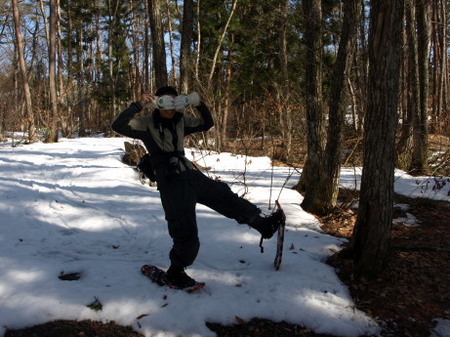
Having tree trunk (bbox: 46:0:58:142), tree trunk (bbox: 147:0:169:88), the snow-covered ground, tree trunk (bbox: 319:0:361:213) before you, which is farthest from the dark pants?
tree trunk (bbox: 46:0:58:142)

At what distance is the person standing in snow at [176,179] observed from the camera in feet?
9.87

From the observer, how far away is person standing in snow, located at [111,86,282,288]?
3.01m

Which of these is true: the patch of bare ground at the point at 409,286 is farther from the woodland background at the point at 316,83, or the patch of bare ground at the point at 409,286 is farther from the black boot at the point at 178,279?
the black boot at the point at 178,279

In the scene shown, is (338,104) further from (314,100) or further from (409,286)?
(409,286)

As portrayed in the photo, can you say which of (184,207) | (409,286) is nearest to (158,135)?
(184,207)

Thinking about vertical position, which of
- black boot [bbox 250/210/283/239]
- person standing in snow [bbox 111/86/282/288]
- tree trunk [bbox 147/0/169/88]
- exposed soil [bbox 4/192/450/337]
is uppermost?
tree trunk [bbox 147/0/169/88]

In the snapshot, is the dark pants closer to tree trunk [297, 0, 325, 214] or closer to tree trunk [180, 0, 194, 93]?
tree trunk [297, 0, 325, 214]

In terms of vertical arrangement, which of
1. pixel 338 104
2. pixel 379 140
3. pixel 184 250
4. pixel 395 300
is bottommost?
pixel 395 300

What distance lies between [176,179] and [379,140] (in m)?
1.99

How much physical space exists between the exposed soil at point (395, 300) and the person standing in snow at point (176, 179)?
66 cm

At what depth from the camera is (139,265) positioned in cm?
355

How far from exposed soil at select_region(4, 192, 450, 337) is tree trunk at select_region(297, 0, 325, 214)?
995mm

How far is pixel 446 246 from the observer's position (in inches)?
175

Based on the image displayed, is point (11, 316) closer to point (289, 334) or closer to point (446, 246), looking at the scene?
point (289, 334)
